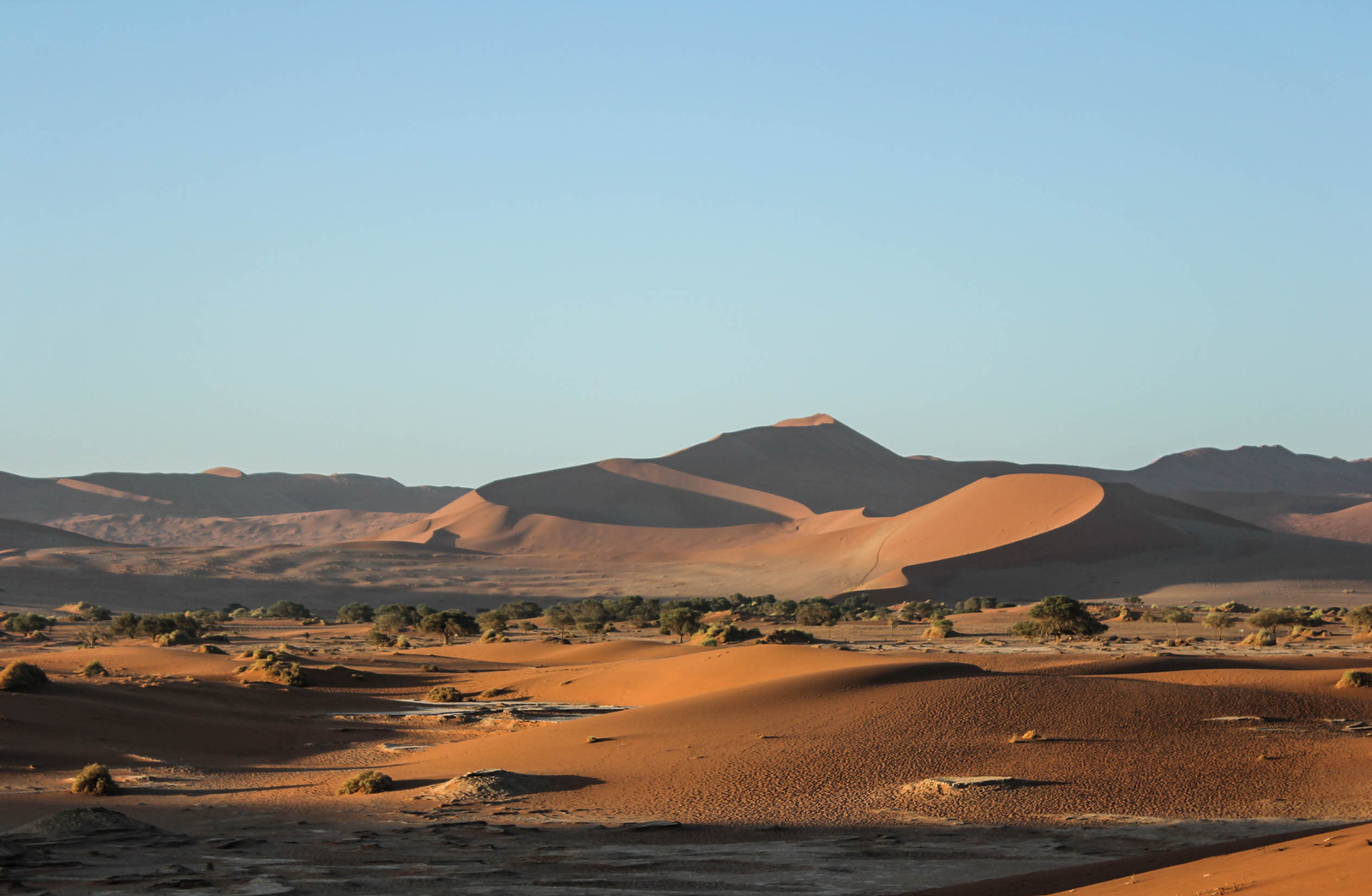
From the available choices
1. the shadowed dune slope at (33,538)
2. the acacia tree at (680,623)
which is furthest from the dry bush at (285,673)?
the shadowed dune slope at (33,538)

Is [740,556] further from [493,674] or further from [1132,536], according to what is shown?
[493,674]

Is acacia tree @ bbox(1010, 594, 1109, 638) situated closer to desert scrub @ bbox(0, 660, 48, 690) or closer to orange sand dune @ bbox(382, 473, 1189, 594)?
desert scrub @ bbox(0, 660, 48, 690)

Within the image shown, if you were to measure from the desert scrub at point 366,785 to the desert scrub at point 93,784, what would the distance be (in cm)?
242

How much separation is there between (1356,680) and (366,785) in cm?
1563

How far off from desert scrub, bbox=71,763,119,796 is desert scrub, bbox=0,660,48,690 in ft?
22.3

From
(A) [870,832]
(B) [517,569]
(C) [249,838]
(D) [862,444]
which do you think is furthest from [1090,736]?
(D) [862,444]

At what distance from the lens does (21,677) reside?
19.1 m

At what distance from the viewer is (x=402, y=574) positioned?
8381 cm

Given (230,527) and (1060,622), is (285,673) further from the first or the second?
(230,527)

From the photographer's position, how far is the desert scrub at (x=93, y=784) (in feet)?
43.0

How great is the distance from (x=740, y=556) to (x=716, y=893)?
8928 cm

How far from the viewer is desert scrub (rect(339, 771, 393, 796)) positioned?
44.9ft

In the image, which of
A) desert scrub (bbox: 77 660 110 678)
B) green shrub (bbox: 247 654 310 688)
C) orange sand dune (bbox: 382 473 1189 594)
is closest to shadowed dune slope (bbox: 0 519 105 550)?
orange sand dune (bbox: 382 473 1189 594)

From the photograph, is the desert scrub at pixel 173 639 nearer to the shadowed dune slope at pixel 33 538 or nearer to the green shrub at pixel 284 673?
the green shrub at pixel 284 673
